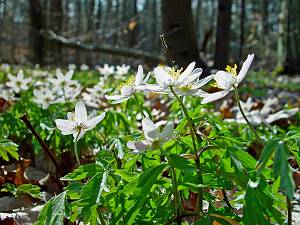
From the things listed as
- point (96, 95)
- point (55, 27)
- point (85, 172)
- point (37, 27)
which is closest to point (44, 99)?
point (96, 95)

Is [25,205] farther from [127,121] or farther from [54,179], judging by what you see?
[127,121]

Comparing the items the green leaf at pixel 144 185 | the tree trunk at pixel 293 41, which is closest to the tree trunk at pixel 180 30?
the green leaf at pixel 144 185

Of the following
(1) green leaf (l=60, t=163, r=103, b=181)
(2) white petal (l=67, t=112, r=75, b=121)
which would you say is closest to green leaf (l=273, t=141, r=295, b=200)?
(1) green leaf (l=60, t=163, r=103, b=181)

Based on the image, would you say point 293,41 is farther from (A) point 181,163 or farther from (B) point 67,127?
(A) point 181,163

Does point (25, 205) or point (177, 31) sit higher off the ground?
point (177, 31)

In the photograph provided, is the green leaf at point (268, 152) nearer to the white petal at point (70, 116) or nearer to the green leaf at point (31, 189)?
the white petal at point (70, 116)

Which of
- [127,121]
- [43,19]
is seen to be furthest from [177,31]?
[43,19]
